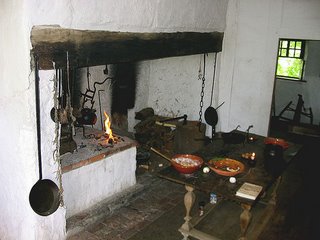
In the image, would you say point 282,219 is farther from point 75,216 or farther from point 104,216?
point 75,216

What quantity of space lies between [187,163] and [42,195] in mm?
2158

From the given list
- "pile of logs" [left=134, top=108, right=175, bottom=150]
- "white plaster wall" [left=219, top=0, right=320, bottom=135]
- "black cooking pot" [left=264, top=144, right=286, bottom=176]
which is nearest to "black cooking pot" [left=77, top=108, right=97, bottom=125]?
"pile of logs" [left=134, top=108, right=175, bottom=150]

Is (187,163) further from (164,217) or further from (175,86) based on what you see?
(175,86)

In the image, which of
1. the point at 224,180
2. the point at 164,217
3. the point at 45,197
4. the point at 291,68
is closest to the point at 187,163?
the point at 224,180

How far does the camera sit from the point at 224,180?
498 cm

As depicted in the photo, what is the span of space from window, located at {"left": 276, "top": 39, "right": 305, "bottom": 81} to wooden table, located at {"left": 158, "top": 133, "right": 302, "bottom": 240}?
7.75 metres

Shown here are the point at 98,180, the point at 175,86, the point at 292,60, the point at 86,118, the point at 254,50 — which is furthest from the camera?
the point at 292,60

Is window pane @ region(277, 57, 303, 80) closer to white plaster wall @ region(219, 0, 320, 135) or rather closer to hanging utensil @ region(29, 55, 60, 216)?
white plaster wall @ region(219, 0, 320, 135)

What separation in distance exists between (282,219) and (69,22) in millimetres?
4838

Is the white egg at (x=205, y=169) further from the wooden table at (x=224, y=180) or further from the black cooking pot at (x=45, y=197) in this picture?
the black cooking pot at (x=45, y=197)

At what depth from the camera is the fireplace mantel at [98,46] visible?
418 cm

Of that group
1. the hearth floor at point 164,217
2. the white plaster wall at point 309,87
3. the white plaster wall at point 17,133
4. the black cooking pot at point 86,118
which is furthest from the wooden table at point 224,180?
the white plaster wall at point 309,87

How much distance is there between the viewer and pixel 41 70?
14.0 feet

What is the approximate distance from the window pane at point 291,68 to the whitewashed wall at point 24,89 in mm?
9473
